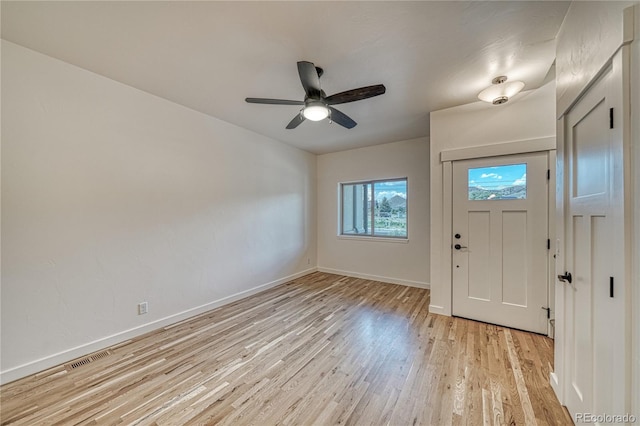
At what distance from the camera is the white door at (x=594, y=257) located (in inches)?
41.5

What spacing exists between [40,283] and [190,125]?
2.16m

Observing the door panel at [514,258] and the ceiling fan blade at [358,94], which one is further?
the door panel at [514,258]

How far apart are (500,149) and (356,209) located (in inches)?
117

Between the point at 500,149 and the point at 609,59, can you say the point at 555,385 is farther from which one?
the point at 500,149

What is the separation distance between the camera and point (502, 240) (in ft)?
9.12

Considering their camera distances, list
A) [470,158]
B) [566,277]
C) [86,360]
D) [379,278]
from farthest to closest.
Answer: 1. [379,278]
2. [470,158]
3. [86,360]
4. [566,277]

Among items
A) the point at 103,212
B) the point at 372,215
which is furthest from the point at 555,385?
the point at 103,212

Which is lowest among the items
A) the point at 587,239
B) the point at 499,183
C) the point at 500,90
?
the point at 587,239

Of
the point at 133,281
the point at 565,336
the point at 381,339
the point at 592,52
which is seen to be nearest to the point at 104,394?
the point at 133,281

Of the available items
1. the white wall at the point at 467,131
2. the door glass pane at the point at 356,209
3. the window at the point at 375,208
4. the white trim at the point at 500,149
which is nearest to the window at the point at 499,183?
the white trim at the point at 500,149

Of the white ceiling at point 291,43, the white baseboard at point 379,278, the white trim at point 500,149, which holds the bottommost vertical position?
the white baseboard at point 379,278
